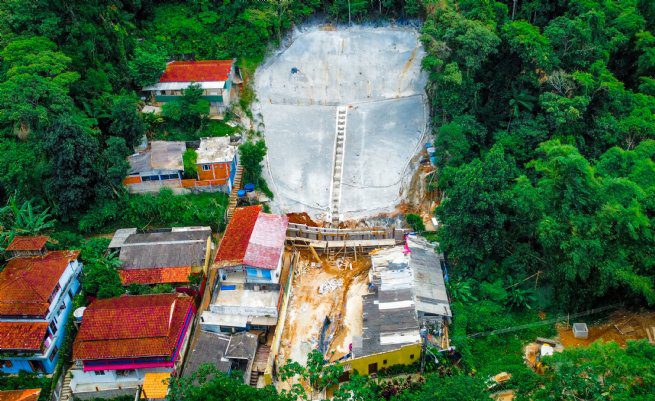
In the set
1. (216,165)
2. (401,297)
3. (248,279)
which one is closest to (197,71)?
(216,165)

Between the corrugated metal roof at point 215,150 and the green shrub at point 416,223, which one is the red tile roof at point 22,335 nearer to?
the corrugated metal roof at point 215,150

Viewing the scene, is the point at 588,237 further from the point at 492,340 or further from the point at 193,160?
the point at 193,160

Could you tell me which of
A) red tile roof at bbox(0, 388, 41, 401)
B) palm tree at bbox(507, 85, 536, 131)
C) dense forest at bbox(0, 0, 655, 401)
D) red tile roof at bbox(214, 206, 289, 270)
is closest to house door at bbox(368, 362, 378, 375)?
dense forest at bbox(0, 0, 655, 401)

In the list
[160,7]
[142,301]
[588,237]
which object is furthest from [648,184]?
[160,7]

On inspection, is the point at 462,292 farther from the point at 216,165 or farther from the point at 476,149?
the point at 216,165

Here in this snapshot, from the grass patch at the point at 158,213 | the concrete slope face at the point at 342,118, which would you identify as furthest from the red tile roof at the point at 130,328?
the concrete slope face at the point at 342,118

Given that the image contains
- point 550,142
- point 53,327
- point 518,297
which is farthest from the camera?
point 550,142
